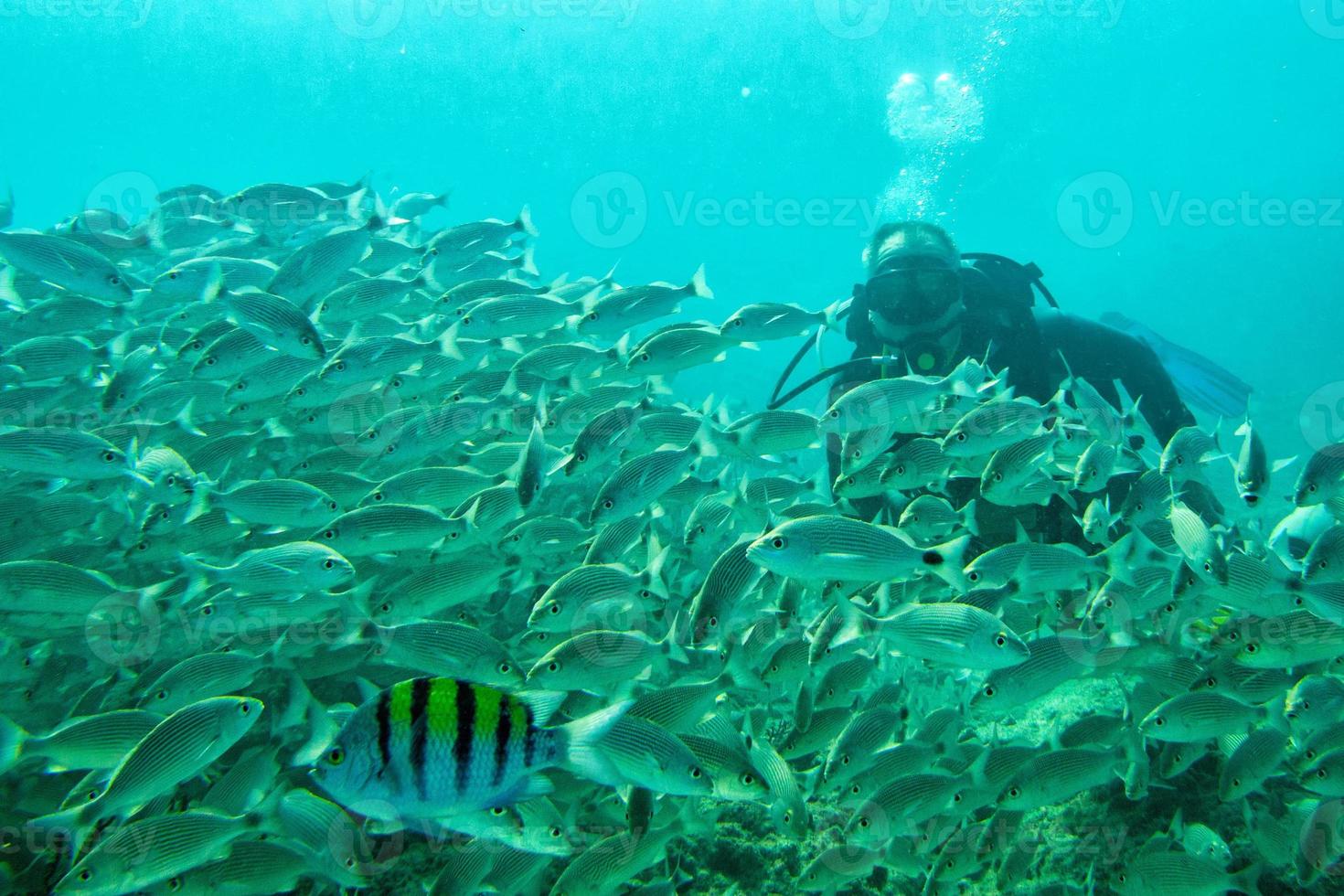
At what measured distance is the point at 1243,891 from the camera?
9.95 ft

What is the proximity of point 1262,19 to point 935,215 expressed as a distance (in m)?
31.7

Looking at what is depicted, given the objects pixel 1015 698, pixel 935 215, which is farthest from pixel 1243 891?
pixel 935 215

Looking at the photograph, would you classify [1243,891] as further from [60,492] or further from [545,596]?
→ [60,492]

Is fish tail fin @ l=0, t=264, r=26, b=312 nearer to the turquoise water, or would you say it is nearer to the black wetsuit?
the turquoise water

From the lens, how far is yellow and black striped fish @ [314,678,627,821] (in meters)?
1.75
